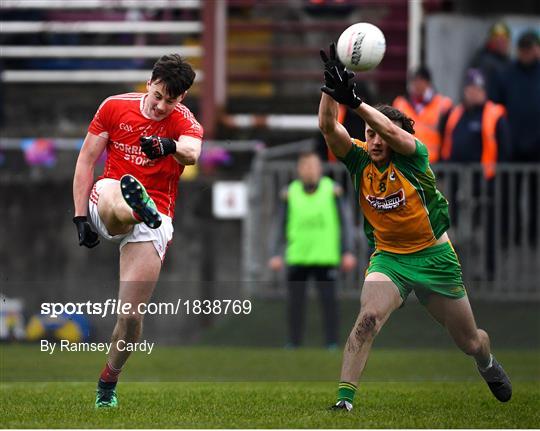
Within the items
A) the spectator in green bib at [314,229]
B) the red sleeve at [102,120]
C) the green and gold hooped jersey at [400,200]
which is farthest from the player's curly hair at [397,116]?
the spectator in green bib at [314,229]

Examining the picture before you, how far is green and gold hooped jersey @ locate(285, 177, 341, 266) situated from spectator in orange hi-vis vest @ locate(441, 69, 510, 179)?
1.70 meters

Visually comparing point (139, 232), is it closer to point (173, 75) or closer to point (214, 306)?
point (173, 75)

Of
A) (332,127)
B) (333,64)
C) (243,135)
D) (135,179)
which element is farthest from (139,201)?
(243,135)

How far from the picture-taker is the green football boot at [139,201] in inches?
367

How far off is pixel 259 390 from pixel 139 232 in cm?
222

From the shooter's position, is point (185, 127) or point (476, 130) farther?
point (476, 130)

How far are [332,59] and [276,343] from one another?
6.99m

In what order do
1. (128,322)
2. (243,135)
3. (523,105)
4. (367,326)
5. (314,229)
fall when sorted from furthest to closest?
(243,135), (523,105), (314,229), (128,322), (367,326)

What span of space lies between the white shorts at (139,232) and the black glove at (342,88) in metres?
1.44

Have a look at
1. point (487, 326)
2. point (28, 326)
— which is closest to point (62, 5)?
point (28, 326)

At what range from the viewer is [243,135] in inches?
755

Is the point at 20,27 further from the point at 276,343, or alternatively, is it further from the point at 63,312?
the point at 63,312

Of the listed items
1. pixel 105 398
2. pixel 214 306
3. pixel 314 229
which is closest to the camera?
pixel 105 398

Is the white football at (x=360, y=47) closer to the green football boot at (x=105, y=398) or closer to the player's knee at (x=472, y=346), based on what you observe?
the player's knee at (x=472, y=346)
